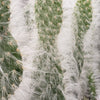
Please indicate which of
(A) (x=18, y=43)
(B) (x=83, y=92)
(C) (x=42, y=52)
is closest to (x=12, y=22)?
(A) (x=18, y=43)

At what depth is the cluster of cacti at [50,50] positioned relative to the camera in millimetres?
1090

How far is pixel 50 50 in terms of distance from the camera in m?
1.28

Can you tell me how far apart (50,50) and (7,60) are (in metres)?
0.30

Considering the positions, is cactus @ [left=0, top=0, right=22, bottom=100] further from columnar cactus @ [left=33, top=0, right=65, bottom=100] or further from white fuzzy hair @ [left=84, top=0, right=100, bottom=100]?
white fuzzy hair @ [left=84, top=0, right=100, bottom=100]

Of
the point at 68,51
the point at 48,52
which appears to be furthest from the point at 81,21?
the point at 48,52

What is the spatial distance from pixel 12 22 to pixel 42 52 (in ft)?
0.82

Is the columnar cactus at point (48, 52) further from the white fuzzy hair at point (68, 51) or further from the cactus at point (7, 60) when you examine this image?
the cactus at point (7, 60)

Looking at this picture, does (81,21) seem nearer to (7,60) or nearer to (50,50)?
(50,50)

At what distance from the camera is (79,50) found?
142 cm

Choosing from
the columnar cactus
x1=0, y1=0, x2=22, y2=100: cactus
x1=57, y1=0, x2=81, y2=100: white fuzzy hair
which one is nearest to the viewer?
x1=0, y1=0, x2=22, y2=100: cactus

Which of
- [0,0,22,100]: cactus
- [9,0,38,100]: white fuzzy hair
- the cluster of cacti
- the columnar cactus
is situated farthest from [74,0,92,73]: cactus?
[0,0,22,100]: cactus

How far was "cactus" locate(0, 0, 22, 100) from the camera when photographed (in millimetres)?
1057

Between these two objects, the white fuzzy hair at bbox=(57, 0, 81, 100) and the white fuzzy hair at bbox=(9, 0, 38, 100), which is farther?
the white fuzzy hair at bbox=(57, 0, 81, 100)

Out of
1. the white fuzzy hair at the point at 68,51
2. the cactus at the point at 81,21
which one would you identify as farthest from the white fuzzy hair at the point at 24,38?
the cactus at the point at 81,21
